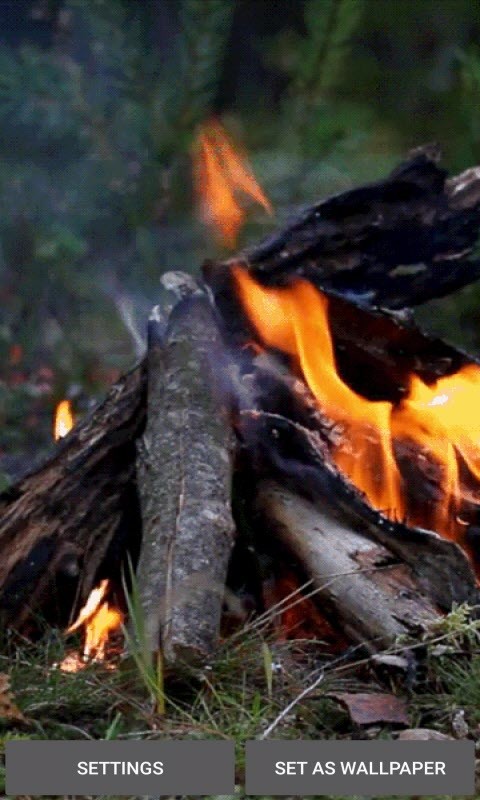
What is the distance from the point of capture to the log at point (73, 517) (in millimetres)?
3070

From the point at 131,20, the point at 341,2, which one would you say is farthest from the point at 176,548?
the point at 131,20

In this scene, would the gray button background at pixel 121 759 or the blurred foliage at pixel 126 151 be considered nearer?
the gray button background at pixel 121 759

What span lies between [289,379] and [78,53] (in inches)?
145

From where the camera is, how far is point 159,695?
2486 millimetres

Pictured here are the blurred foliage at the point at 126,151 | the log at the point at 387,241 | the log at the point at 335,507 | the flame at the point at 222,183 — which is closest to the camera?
the log at the point at 335,507

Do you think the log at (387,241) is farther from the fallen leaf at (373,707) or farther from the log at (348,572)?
the fallen leaf at (373,707)

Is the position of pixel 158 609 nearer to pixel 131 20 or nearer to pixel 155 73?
pixel 155 73

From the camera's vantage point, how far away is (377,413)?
3232 millimetres

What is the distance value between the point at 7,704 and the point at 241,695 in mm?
413

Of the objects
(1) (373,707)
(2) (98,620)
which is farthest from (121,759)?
(2) (98,620)

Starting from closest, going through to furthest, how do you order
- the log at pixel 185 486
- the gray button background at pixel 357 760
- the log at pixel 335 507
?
1. the gray button background at pixel 357 760
2. the log at pixel 185 486
3. the log at pixel 335 507

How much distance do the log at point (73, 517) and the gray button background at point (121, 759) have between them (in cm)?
→ 80

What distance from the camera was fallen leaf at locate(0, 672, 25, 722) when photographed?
249 centimetres

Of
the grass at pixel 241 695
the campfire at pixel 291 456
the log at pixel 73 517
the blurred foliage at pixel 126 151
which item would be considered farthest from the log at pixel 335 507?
the blurred foliage at pixel 126 151
